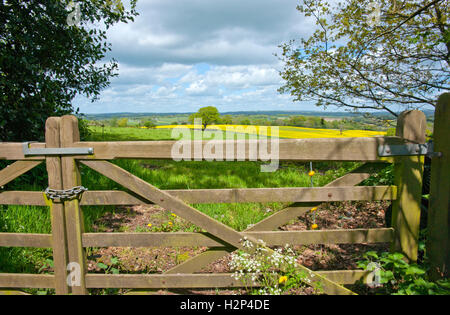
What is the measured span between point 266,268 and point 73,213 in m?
1.94

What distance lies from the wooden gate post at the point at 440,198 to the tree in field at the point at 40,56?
588 centimetres

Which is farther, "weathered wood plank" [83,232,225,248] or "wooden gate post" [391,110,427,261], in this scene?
"weathered wood plank" [83,232,225,248]

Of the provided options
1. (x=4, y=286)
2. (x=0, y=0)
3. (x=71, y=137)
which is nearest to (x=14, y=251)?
(x=4, y=286)

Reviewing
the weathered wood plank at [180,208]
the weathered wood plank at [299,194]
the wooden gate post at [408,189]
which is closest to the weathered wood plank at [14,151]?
the weathered wood plank at [180,208]

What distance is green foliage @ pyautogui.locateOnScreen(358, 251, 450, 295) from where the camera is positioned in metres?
2.17

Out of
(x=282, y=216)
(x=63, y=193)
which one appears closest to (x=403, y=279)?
(x=282, y=216)

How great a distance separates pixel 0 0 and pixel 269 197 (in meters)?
5.38

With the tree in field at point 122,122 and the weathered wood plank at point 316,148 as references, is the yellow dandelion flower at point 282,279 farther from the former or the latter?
the tree in field at point 122,122

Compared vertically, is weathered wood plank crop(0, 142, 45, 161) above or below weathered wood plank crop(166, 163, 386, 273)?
above

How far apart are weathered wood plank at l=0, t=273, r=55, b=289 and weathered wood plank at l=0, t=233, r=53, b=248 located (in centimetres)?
34

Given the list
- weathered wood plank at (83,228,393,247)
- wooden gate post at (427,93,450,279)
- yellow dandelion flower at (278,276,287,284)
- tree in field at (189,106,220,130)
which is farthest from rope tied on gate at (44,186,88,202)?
tree in field at (189,106,220,130)

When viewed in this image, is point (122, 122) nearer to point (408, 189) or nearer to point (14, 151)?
point (14, 151)

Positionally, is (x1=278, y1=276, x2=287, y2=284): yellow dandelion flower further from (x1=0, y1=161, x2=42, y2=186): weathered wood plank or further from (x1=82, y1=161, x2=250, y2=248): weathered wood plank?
(x1=0, y1=161, x2=42, y2=186): weathered wood plank

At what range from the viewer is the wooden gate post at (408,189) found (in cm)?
241
